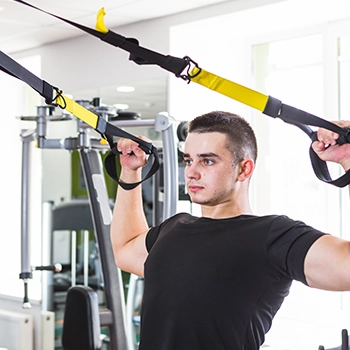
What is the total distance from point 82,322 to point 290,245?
2303 millimetres

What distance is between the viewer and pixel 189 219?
199 cm

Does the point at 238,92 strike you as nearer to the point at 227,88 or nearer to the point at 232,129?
the point at 227,88

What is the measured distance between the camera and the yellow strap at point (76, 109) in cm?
174

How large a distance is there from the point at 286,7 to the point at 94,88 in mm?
1631

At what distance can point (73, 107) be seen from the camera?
1.76 metres

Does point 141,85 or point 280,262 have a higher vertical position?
point 141,85

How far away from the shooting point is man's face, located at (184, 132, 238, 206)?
Answer: 1.90m

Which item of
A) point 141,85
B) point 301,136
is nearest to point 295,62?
point 301,136

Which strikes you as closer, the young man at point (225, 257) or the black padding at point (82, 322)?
the young man at point (225, 257)

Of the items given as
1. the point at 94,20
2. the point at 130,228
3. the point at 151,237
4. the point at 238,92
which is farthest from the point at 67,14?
the point at 238,92

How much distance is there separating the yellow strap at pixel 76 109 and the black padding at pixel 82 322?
2.11 metres

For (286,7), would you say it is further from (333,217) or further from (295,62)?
(333,217)

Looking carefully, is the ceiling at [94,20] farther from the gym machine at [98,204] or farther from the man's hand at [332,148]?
the man's hand at [332,148]

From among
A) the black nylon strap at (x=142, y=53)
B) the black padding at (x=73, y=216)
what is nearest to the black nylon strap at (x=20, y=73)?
the black nylon strap at (x=142, y=53)
